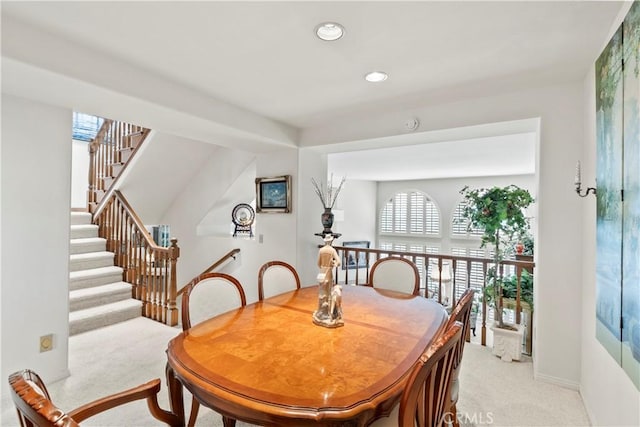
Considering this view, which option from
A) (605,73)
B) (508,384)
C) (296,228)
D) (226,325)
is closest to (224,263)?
(296,228)

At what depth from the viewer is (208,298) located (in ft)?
7.07

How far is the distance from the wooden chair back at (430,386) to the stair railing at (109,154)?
15.9 feet

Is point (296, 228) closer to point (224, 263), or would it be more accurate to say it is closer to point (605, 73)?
point (224, 263)

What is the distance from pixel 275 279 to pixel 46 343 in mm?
1808

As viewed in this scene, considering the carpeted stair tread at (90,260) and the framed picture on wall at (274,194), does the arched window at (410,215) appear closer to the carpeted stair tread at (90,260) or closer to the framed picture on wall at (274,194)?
the framed picture on wall at (274,194)

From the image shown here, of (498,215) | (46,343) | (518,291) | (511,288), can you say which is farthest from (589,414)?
(46,343)

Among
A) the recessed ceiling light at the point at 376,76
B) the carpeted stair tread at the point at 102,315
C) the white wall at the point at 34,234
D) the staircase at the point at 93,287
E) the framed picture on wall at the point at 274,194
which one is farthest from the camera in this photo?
the framed picture on wall at the point at 274,194

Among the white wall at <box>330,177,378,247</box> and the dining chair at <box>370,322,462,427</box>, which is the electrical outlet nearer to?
the dining chair at <box>370,322,462,427</box>

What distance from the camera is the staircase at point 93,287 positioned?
363cm

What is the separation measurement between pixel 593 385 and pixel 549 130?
1.84 metres

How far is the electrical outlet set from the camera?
2424 millimetres

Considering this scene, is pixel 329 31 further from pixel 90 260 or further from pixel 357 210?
pixel 357 210

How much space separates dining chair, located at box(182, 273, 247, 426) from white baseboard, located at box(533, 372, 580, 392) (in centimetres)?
244

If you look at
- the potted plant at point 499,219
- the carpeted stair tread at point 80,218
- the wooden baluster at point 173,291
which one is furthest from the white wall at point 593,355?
the carpeted stair tread at point 80,218
